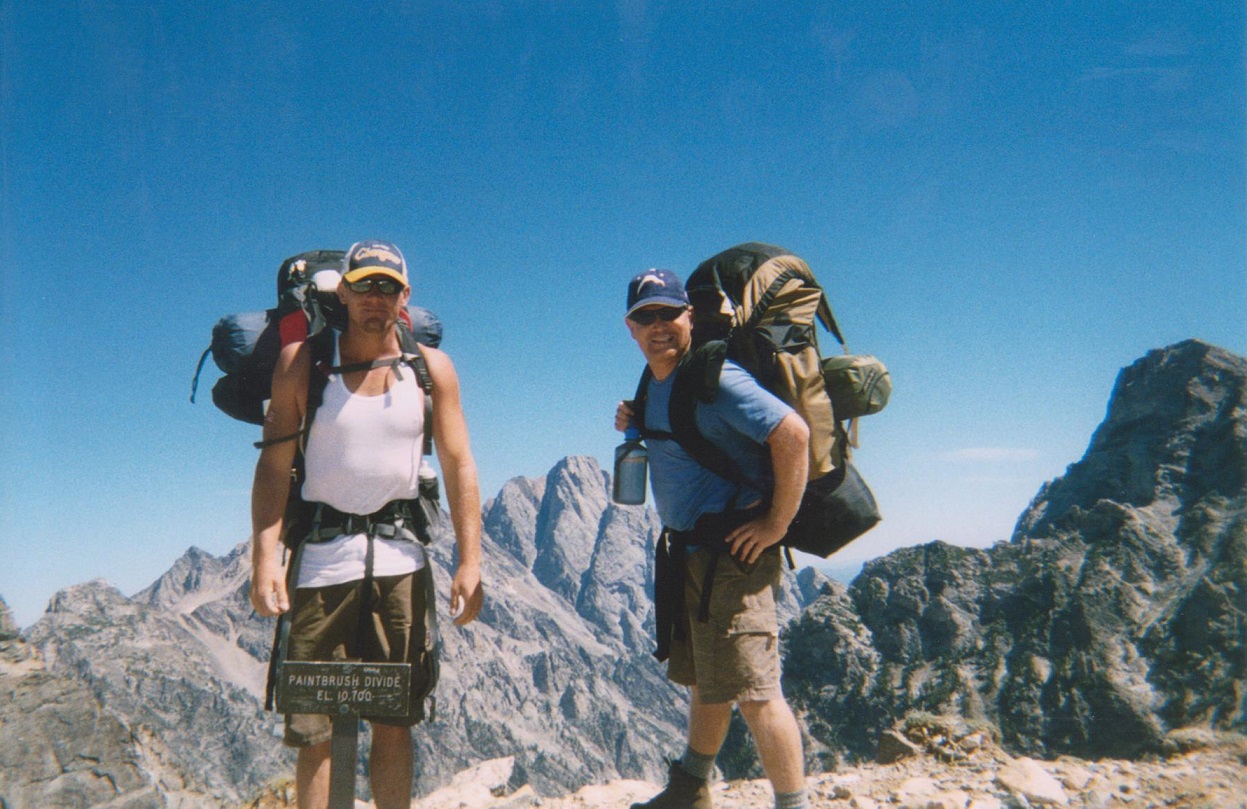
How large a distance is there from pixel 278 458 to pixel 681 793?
3.59 m

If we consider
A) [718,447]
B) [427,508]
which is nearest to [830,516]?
[718,447]

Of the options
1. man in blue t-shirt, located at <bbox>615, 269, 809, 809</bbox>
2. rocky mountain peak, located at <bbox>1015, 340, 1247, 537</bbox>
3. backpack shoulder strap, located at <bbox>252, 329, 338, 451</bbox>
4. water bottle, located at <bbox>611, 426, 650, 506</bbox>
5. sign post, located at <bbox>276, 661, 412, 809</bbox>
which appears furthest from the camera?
rocky mountain peak, located at <bbox>1015, 340, 1247, 537</bbox>

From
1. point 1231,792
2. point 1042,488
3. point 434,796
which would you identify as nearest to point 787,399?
point 1231,792

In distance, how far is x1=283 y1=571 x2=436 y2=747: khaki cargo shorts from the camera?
4.02 m

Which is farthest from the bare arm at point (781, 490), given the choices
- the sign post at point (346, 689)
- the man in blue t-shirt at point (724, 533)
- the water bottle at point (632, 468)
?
the sign post at point (346, 689)

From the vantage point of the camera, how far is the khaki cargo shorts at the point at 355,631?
4020mm

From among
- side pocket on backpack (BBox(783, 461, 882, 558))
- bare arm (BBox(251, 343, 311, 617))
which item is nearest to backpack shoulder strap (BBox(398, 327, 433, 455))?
bare arm (BBox(251, 343, 311, 617))

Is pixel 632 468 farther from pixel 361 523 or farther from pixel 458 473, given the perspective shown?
pixel 361 523

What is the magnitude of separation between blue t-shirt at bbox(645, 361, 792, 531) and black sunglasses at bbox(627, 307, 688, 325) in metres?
0.38

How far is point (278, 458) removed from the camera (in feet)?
13.6

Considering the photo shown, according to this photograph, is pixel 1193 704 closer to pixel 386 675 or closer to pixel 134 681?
pixel 386 675

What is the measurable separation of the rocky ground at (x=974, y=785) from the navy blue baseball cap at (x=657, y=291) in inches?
202

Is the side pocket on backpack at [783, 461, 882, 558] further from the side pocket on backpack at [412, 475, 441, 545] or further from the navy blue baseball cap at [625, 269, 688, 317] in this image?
the side pocket on backpack at [412, 475, 441, 545]

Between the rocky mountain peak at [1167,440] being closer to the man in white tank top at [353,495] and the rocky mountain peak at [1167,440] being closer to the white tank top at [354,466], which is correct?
the man in white tank top at [353,495]
